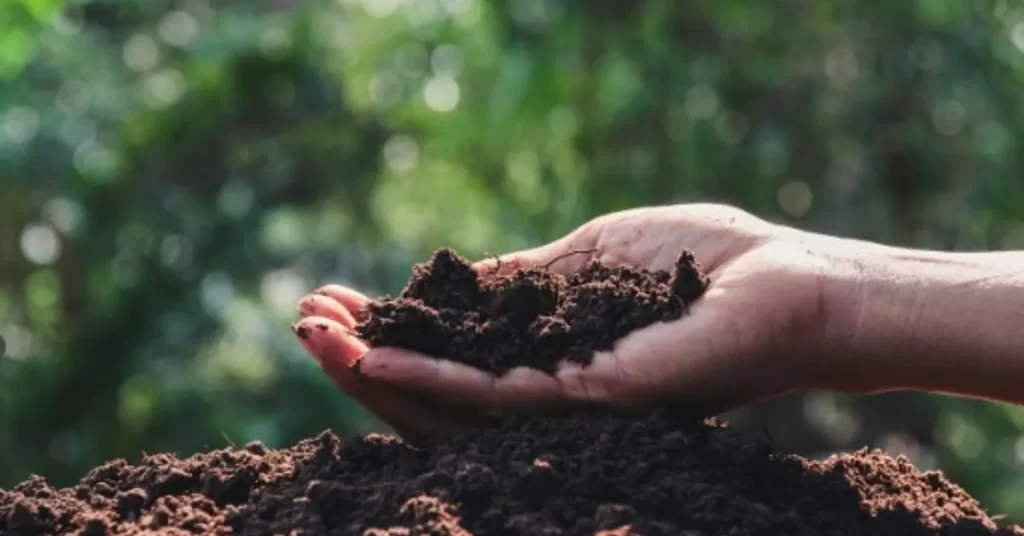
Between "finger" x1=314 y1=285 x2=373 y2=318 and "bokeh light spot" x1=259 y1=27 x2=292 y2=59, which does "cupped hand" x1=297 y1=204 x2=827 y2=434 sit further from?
"bokeh light spot" x1=259 y1=27 x2=292 y2=59

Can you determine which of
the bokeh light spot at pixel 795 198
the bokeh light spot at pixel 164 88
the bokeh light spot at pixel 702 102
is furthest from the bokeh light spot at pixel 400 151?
the bokeh light spot at pixel 795 198

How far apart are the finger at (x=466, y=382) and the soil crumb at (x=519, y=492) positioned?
41 millimetres

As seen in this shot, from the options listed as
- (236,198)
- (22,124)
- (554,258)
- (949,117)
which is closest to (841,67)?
(949,117)

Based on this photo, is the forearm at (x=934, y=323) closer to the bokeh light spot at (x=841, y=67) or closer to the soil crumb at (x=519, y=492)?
the soil crumb at (x=519, y=492)

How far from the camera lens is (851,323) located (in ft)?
4.68

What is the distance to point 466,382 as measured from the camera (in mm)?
1377

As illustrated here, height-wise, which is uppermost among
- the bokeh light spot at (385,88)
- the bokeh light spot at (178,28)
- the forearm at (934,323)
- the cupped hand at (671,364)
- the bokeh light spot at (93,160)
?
the bokeh light spot at (178,28)

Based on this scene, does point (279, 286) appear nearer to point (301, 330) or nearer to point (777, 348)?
point (301, 330)

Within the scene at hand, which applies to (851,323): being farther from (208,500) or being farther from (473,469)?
(208,500)

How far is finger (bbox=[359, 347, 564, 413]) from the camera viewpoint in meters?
1.38

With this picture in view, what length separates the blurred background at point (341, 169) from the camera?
149 inches

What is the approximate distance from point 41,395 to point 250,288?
2.51ft

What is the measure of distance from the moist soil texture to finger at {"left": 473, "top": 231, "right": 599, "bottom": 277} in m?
0.08

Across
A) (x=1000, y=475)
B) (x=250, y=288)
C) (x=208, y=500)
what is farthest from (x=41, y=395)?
(x=1000, y=475)
